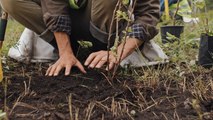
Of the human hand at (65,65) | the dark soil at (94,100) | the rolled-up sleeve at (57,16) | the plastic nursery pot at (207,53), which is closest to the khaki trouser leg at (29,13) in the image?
the rolled-up sleeve at (57,16)

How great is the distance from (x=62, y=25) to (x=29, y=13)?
28cm

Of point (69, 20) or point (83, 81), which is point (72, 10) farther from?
point (83, 81)

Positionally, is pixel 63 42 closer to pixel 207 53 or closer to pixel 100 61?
pixel 100 61

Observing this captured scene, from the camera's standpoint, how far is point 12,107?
1.76m

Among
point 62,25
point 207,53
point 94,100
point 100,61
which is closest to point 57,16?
point 62,25

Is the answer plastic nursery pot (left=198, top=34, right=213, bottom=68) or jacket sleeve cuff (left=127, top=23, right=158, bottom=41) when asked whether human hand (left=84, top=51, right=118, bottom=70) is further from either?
plastic nursery pot (left=198, top=34, right=213, bottom=68)

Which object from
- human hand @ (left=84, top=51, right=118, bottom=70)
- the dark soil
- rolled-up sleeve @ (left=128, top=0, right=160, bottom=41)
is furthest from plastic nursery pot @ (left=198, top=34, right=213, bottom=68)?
human hand @ (left=84, top=51, right=118, bottom=70)

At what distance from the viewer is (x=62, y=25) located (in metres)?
2.40

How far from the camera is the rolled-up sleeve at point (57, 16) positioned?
238 centimetres

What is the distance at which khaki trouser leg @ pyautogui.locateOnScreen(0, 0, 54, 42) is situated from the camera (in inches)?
98.7

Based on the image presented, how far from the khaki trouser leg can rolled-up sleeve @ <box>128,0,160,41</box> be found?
56cm

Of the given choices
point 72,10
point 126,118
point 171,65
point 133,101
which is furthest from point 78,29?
point 126,118

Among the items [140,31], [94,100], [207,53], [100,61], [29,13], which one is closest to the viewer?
[94,100]

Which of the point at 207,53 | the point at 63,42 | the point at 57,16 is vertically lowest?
the point at 207,53
